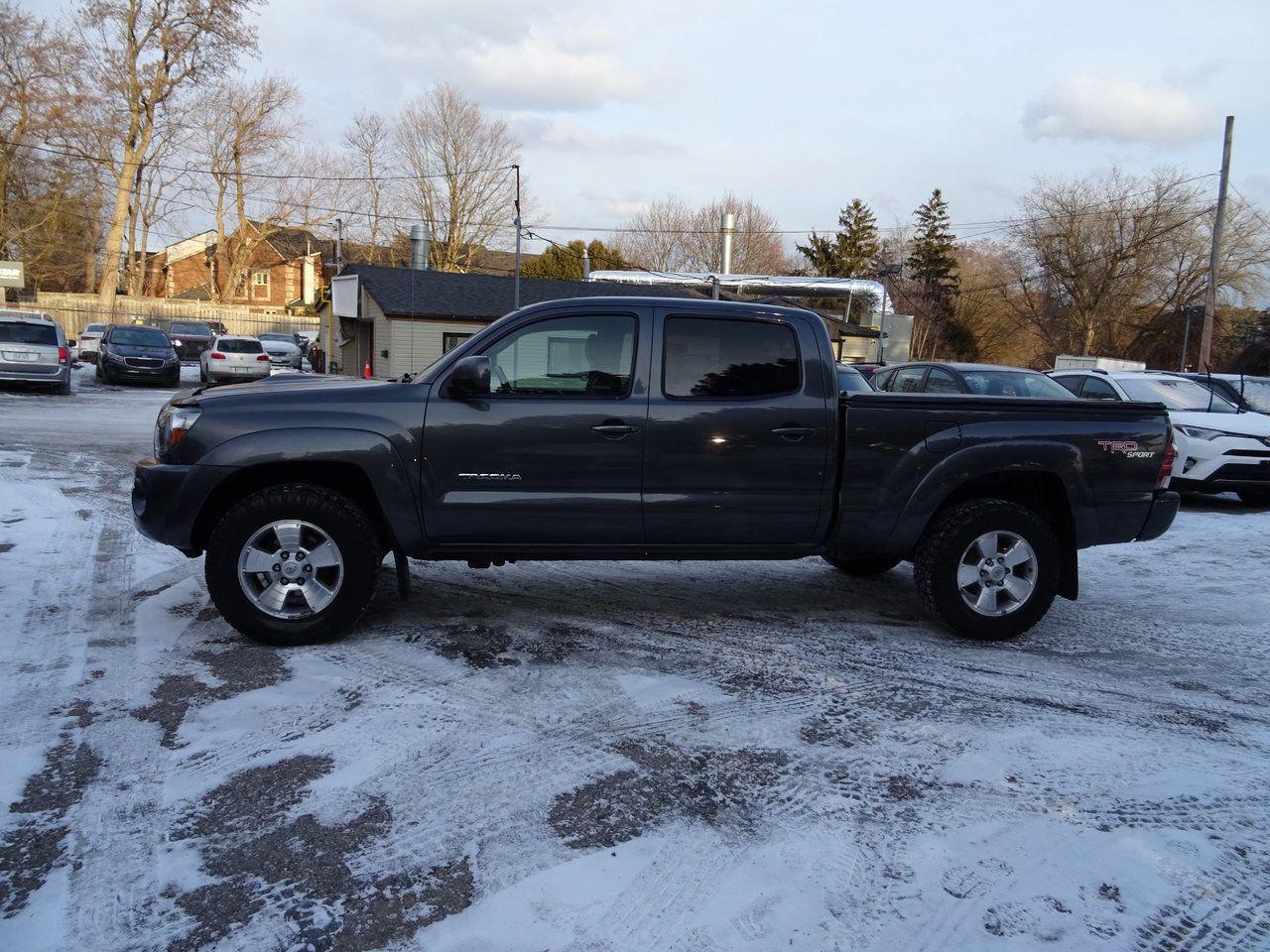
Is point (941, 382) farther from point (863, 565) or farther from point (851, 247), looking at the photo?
point (851, 247)

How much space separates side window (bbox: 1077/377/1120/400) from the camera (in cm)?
1194

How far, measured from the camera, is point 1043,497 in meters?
5.41

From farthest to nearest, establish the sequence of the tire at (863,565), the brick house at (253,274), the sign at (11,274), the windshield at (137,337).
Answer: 1. the brick house at (253,274)
2. the sign at (11,274)
3. the windshield at (137,337)
4. the tire at (863,565)

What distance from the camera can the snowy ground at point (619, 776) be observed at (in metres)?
2.66

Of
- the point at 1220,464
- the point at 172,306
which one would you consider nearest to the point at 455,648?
the point at 1220,464

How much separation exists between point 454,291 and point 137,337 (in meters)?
9.16

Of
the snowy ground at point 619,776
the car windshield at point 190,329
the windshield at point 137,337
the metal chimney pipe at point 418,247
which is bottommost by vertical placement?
the snowy ground at point 619,776

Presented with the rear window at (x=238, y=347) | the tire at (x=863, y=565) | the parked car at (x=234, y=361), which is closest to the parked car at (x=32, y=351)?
the parked car at (x=234, y=361)

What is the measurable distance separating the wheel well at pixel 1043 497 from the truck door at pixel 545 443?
200 cm

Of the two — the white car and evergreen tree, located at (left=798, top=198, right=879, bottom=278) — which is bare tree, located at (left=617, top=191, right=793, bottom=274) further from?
the white car

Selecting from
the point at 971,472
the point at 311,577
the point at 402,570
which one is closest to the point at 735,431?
the point at 971,472

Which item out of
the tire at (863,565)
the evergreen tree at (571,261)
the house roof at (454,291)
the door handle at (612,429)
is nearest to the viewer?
the door handle at (612,429)

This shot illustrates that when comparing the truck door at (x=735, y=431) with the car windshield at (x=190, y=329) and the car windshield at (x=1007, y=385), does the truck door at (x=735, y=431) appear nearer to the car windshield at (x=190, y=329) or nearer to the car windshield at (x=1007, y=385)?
the car windshield at (x=1007, y=385)

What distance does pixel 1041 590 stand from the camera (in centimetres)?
Answer: 520
